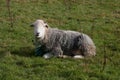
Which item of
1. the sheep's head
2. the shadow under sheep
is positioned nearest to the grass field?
the shadow under sheep

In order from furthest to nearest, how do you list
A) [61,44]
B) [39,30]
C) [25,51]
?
[25,51] → [61,44] → [39,30]

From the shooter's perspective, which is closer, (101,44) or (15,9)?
(101,44)

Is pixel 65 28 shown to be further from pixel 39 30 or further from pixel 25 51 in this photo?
pixel 39 30

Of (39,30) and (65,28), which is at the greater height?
(39,30)

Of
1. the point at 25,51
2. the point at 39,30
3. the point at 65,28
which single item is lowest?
the point at 25,51

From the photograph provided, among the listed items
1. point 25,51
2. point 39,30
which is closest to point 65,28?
point 25,51

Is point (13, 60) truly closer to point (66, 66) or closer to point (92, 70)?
point (66, 66)

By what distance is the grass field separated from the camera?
32.6 feet

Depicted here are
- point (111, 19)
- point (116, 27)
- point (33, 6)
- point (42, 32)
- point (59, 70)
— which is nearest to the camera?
point (59, 70)

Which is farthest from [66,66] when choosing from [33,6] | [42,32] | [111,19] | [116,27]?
[33,6]

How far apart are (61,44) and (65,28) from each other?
3084 mm

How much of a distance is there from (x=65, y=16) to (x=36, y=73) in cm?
664

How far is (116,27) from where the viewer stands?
590 inches

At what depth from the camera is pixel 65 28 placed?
14.5 m
